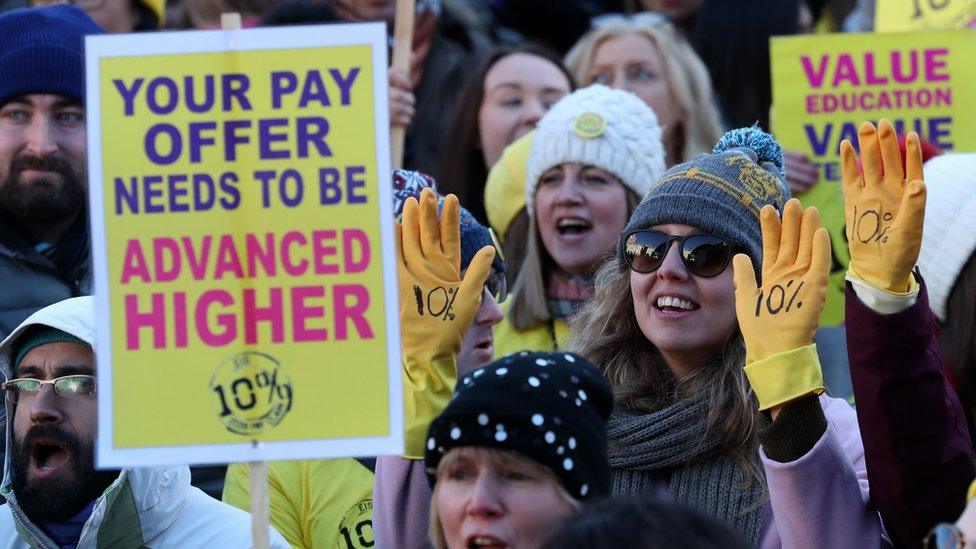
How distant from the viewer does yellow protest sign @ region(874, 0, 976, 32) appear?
645 cm

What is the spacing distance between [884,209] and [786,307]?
0.30 metres

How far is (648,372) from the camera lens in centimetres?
426

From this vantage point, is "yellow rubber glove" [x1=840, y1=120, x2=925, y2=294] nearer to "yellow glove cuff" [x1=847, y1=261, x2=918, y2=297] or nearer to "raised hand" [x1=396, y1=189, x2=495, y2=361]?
"yellow glove cuff" [x1=847, y1=261, x2=918, y2=297]

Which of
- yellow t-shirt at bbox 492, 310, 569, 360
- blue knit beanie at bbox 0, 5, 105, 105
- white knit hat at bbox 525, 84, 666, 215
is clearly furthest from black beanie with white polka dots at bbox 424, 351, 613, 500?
blue knit beanie at bbox 0, 5, 105, 105

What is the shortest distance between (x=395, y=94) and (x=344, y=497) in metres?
2.25

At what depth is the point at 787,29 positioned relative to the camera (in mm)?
7133

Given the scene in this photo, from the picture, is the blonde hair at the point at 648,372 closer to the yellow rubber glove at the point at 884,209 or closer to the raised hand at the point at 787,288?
the raised hand at the point at 787,288

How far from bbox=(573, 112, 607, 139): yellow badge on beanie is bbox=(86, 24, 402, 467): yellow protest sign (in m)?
2.31

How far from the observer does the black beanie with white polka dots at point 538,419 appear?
133 inches

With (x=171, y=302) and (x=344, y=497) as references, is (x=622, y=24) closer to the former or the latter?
(x=344, y=497)

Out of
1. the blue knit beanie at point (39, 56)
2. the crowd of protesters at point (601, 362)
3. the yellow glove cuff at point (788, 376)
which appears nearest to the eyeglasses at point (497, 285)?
the crowd of protesters at point (601, 362)

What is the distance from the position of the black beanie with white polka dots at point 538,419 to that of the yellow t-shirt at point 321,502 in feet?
3.13

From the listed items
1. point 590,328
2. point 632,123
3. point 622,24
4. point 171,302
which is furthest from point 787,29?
point 171,302

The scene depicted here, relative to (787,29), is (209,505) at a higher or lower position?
lower
